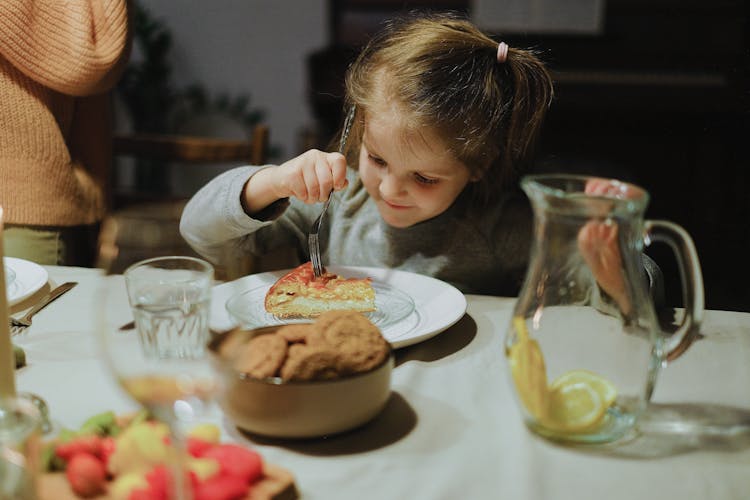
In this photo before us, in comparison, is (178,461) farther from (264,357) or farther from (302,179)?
(302,179)

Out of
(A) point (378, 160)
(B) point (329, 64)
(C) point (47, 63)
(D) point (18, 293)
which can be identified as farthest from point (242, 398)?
(B) point (329, 64)

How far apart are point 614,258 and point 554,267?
0.20 ft

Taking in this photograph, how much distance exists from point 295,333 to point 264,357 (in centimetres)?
7

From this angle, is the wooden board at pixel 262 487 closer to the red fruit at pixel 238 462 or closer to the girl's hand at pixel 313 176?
the red fruit at pixel 238 462

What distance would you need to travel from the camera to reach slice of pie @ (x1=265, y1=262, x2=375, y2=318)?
1.08 m

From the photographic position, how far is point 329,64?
3.62 m

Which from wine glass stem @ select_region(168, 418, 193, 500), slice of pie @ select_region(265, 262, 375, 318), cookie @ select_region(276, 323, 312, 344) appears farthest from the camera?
slice of pie @ select_region(265, 262, 375, 318)

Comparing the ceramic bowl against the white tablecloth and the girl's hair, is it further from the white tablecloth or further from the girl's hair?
the girl's hair

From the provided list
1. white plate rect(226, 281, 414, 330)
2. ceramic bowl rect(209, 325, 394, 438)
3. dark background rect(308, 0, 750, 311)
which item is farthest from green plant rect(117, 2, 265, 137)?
ceramic bowl rect(209, 325, 394, 438)

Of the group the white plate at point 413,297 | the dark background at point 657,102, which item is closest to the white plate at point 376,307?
the white plate at point 413,297

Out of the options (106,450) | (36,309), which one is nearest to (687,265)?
(106,450)

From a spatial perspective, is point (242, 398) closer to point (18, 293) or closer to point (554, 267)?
point (554, 267)

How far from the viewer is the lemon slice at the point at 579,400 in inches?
29.0

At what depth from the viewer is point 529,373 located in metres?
0.75
